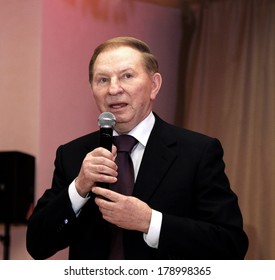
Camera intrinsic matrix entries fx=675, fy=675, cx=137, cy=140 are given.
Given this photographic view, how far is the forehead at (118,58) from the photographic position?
7.30ft

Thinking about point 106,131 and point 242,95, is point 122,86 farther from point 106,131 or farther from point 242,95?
point 242,95

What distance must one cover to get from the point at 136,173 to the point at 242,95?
3483 millimetres

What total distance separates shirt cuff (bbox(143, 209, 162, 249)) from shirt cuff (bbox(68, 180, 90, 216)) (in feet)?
0.75

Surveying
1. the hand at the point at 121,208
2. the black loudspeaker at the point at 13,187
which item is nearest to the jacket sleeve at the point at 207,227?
the hand at the point at 121,208

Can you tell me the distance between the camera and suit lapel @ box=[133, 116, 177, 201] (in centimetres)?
213

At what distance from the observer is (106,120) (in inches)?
80.5

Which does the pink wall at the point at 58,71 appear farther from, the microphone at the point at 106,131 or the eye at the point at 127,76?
the microphone at the point at 106,131

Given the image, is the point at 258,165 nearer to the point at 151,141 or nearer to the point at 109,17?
the point at 109,17

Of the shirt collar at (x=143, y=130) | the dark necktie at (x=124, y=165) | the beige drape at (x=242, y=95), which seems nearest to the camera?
the dark necktie at (x=124, y=165)

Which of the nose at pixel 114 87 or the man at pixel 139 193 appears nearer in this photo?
the man at pixel 139 193

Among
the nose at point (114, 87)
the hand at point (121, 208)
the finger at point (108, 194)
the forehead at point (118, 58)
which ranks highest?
the forehead at point (118, 58)

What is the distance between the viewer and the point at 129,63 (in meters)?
2.24

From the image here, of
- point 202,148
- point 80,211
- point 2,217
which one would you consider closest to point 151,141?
point 202,148

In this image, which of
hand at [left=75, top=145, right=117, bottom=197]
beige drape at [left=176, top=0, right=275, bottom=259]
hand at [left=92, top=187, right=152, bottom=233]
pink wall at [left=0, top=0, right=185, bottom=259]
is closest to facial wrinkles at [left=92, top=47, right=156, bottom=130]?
hand at [left=75, top=145, right=117, bottom=197]
